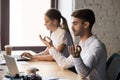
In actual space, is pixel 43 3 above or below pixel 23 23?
above

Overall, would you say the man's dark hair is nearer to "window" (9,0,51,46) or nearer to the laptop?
the laptop

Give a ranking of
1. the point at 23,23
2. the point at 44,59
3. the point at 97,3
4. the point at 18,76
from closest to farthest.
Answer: the point at 18,76 → the point at 44,59 → the point at 97,3 → the point at 23,23

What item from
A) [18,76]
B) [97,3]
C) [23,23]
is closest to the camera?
[18,76]

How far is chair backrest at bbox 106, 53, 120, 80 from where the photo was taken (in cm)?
233

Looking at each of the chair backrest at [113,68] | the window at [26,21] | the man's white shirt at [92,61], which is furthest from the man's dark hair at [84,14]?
the window at [26,21]

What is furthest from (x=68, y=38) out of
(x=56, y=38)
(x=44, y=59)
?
(x=44, y=59)

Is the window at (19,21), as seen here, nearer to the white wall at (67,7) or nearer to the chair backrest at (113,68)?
the white wall at (67,7)

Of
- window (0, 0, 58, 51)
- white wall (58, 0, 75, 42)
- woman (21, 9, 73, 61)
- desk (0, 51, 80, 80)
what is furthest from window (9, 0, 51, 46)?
desk (0, 51, 80, 80)

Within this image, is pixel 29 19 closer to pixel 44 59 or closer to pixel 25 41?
pixel 25 41

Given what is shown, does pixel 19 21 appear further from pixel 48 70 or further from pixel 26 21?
pixel 48 70

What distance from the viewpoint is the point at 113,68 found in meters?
2.45

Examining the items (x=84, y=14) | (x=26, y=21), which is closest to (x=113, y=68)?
(x=84, y=14)

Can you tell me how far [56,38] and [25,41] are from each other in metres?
1.54

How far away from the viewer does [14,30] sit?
4.62 metres
